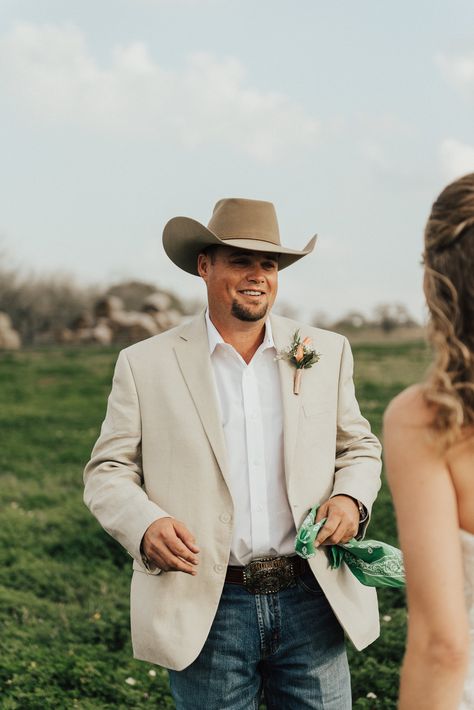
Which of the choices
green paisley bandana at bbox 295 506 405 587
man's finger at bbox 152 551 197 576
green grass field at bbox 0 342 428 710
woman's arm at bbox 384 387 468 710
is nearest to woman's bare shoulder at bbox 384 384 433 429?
woman's arm at bbox 384 387 468 710

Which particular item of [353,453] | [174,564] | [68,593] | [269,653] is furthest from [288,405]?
[68,593]

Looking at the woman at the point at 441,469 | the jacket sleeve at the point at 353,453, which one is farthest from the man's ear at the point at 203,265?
the woman at the point at 441,469

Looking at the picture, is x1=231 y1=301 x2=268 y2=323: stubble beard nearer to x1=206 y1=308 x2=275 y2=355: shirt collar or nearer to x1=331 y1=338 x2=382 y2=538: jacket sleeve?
x1=206 y1=308 x2=275 y2=355: shirt collar

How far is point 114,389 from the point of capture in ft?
11.5

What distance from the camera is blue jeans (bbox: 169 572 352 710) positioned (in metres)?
3.28

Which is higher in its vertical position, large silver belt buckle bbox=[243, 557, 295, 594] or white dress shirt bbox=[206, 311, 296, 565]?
white dress shirt bbox=[206, 311, 296, 565]

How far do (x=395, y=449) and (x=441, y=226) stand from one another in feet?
1.72

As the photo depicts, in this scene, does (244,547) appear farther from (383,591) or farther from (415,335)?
(415,335)

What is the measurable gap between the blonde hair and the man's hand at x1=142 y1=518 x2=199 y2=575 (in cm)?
140

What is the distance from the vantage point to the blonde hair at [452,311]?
6.35 ft

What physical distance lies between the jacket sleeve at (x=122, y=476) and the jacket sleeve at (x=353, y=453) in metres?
0.73

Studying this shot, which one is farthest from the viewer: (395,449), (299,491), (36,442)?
(36,442)

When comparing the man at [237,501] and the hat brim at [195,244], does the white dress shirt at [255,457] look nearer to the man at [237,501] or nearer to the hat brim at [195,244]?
the man at [237,501]

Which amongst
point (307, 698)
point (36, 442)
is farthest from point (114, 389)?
point (36, 442)
